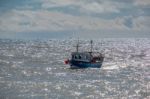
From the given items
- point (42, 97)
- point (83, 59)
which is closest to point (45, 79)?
point (42, 97)

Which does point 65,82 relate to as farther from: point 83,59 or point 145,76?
point 83,59

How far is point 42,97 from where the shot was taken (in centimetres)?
6931

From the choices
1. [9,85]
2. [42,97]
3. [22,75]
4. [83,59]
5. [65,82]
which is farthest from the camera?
[83,59]

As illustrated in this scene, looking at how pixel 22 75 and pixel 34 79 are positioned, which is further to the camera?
pixel 22 75

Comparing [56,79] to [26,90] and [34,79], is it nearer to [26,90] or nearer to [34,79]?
[34,79]

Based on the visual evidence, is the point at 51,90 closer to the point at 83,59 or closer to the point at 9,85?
the point at 9,85

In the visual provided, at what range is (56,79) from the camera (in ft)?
305

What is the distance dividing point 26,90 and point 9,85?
7308 mm

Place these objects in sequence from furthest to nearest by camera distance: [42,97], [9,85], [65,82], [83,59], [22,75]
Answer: [83,59]
[22,75]
[65,82]
[9,85]
[42,97]

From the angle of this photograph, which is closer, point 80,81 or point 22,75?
point 80,81

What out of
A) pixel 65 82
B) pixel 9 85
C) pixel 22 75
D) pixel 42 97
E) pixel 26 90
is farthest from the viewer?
pixel 22 75

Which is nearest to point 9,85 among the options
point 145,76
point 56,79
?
point 56,79

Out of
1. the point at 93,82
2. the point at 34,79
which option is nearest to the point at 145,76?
the point at 93,82

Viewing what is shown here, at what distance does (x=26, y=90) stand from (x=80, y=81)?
Result: 685 inches
